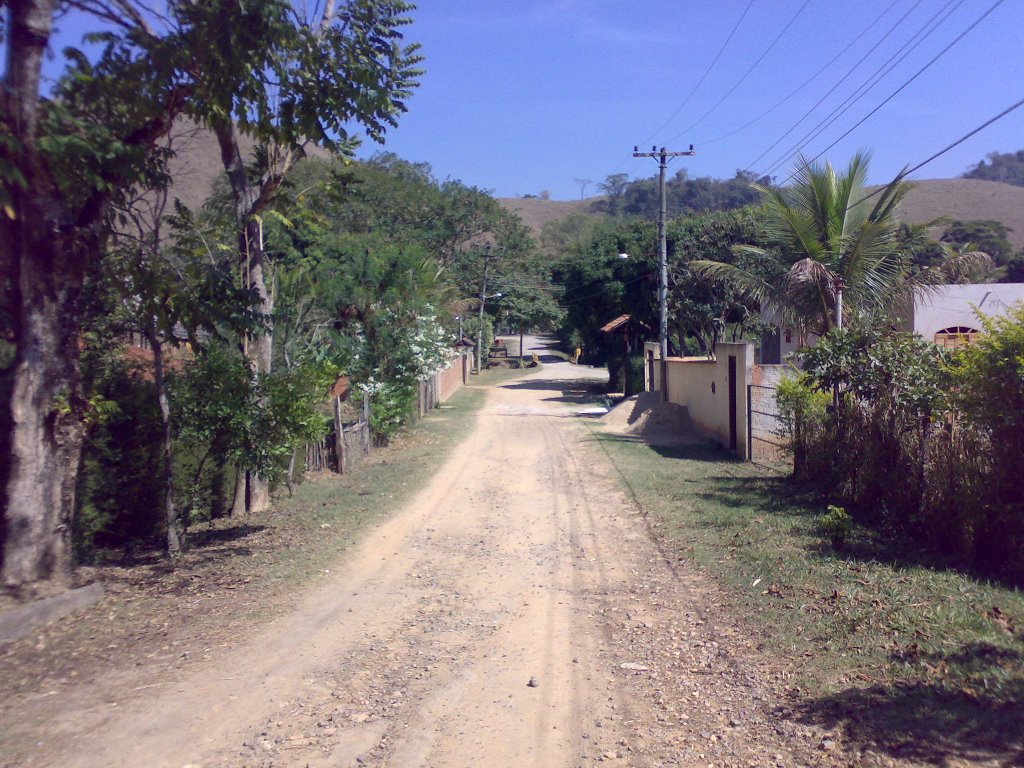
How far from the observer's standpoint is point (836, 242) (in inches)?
550

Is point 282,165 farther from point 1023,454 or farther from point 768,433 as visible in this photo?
point 768,433

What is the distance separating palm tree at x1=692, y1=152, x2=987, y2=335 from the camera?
45.1 ft

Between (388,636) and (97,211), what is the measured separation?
176 inches

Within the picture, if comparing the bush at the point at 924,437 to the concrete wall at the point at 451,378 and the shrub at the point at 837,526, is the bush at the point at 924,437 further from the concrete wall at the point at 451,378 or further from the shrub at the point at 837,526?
the concrete wall at the point at 451,378

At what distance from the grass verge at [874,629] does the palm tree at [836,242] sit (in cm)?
425

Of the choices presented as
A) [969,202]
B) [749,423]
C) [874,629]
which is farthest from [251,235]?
[969,202]

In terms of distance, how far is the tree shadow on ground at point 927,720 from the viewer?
461 centimetres

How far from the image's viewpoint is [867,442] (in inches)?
413

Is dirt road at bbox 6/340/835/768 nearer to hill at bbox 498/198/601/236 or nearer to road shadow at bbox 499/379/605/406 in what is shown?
road shadow at bbox 499/379/605/406

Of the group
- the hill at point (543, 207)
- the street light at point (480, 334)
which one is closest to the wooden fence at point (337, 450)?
the street light at point (480, 334)

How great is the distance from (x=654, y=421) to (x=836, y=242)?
11.5 m

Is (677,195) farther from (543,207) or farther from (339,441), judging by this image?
(339,441)

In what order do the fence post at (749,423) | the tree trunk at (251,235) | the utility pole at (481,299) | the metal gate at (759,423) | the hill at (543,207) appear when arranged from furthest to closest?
the hill at (543,207)
the utility pole at (481,299)
the fence post at (749,423)
the metal gate at (759,423)
the tree trunk at (251,235)

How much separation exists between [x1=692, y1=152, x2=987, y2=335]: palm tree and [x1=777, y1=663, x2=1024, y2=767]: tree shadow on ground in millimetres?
9193
